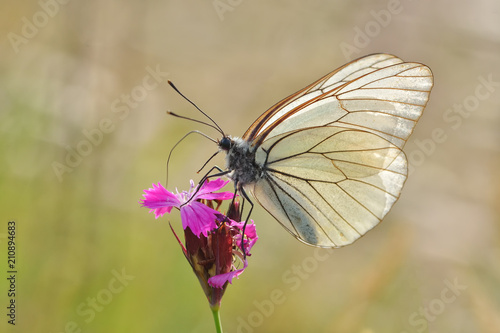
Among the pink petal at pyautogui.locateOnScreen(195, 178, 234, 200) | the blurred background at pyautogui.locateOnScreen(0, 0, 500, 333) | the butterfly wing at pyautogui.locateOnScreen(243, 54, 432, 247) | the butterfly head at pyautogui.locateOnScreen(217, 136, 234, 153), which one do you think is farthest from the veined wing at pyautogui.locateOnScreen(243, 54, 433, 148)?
the blurred background at pyautogui.locateOnScreen(0, 0, 500, 333)

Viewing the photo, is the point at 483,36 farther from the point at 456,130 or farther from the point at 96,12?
the point at 96,12

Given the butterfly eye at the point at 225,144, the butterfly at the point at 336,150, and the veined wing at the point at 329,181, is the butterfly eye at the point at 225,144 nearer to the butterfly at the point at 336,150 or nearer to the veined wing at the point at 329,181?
Answer: the butterfly at the point at 336,150

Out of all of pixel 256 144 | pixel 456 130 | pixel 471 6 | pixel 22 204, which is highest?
pixel 471 6

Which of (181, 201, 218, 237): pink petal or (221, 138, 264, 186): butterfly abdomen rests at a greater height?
(221, 138, 264, 186): butterfly abdomen

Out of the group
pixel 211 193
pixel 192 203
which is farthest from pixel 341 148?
pixel 192 203

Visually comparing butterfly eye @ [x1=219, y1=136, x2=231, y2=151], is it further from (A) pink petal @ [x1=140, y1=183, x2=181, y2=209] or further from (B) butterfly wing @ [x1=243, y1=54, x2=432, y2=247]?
(A) pink petal @ [x1=140, y1=183, x2=181, y2=209]

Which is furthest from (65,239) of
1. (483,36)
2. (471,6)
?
(471,6)

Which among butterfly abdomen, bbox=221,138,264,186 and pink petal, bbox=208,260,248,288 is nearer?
pink petal, bbox=208,260,248,288

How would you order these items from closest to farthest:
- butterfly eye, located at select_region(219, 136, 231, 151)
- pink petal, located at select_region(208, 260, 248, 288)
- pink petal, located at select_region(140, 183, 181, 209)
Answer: pink petal, located at select_region(208, 260, 248, 288) < pink petal, located at select_region(140, 183, 181, 209) < butterfly eye, located at select_region(219, 136, 231, 151)
